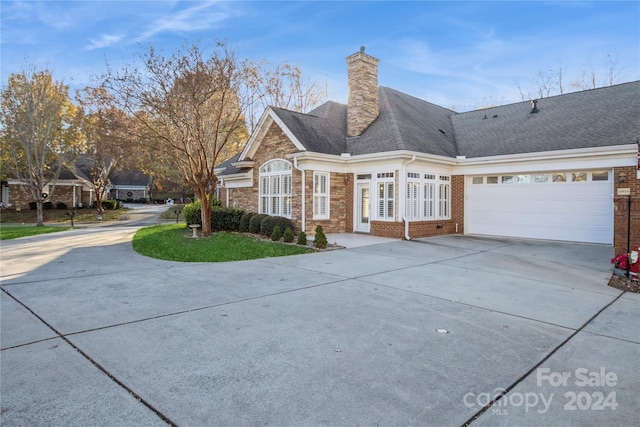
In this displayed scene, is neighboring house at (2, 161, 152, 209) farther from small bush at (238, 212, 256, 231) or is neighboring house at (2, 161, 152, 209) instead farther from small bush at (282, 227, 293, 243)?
small bush at (282, 227, 293, 243)

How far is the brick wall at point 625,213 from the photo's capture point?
9609 mm

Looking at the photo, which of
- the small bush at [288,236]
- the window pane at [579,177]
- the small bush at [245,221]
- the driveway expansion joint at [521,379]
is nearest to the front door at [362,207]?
the small bush at [288,236]

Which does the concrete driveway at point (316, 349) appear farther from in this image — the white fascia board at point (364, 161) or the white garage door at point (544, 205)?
the white fascia board at point (364, 161)

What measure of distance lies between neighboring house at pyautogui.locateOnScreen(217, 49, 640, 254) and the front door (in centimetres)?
4

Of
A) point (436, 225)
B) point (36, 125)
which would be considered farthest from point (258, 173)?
point (36, 125)

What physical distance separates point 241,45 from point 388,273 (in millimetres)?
11146

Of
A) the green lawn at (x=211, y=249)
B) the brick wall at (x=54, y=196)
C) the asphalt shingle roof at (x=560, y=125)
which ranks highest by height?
the asphalt shingle roof at (x=560, y=125)

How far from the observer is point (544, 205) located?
532 inches

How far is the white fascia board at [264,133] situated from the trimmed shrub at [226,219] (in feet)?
8.14

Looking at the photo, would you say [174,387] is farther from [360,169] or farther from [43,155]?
[43,155]

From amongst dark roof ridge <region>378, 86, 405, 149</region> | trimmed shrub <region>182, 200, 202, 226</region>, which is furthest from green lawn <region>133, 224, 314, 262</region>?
dark roof ridge <region>378, 86, 405, 149</region>

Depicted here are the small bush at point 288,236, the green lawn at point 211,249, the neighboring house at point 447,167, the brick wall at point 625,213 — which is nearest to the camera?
the brick wall at point 625,213

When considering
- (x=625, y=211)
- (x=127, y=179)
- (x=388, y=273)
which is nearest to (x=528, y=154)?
(x=625, y=211)

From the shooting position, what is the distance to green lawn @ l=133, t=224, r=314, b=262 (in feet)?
33.5
